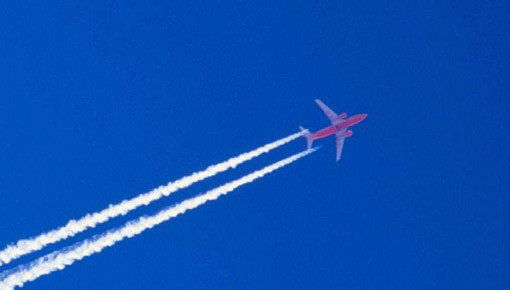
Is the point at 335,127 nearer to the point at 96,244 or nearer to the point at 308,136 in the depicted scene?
the point at 308,136

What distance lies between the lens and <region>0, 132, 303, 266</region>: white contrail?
4503 cm

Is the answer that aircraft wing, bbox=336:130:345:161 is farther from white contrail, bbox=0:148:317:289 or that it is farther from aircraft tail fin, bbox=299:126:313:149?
white contrail, bbox=0:148:317:289

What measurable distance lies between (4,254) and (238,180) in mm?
24332

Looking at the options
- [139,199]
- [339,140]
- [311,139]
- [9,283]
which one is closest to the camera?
[9,283]

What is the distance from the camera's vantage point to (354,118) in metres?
81.3

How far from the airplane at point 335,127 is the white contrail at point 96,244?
17684 mm

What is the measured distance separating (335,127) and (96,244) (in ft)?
130

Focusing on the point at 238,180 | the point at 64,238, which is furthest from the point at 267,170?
the point at 64,238

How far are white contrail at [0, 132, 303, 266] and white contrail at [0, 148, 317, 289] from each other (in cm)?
190

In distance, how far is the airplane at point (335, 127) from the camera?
79188 millimetres

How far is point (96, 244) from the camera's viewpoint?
154 ft

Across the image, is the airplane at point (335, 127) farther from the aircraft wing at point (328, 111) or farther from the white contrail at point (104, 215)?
the white contrail at point (104, 215)

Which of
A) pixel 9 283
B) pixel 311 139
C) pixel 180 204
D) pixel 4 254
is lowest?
pixel 9 283

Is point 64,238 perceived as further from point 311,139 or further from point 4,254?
point 311,139
